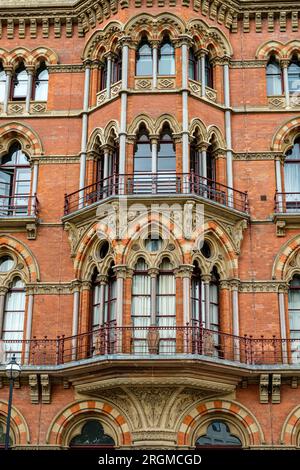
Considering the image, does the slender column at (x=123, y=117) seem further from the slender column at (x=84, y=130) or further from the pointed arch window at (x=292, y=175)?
the pointed arch window at (x=292, y=175)

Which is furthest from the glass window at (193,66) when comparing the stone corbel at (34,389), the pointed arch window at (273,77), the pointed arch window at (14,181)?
the stone corbel at (34,389)

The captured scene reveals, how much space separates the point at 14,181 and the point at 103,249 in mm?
4522

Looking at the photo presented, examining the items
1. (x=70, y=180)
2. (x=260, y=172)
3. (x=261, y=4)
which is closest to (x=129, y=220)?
(x=70, y=180)

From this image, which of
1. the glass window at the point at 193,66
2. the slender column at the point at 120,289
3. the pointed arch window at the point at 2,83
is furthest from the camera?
the pointed arch window at the point at 2,83

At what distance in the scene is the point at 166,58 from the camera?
1036 inches

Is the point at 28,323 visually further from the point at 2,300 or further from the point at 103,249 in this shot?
the point at 103,249

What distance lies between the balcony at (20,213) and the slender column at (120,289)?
3.66 metres

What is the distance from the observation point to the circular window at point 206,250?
79.4ft

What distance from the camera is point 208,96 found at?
26.2 m

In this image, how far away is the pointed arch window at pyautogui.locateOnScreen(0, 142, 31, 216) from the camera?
86.0 ft

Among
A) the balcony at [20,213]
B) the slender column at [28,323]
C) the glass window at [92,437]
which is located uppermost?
the balcony at [20,213]

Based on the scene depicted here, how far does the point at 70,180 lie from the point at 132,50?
4.82 metres

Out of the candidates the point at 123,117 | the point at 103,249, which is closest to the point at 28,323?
the point at 103,249

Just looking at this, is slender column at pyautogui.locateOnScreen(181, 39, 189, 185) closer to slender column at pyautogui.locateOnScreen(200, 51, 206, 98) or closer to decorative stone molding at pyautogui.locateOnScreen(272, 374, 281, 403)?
slender column at pyautogui.locateOnScreen(200, 51, 206, 98)
